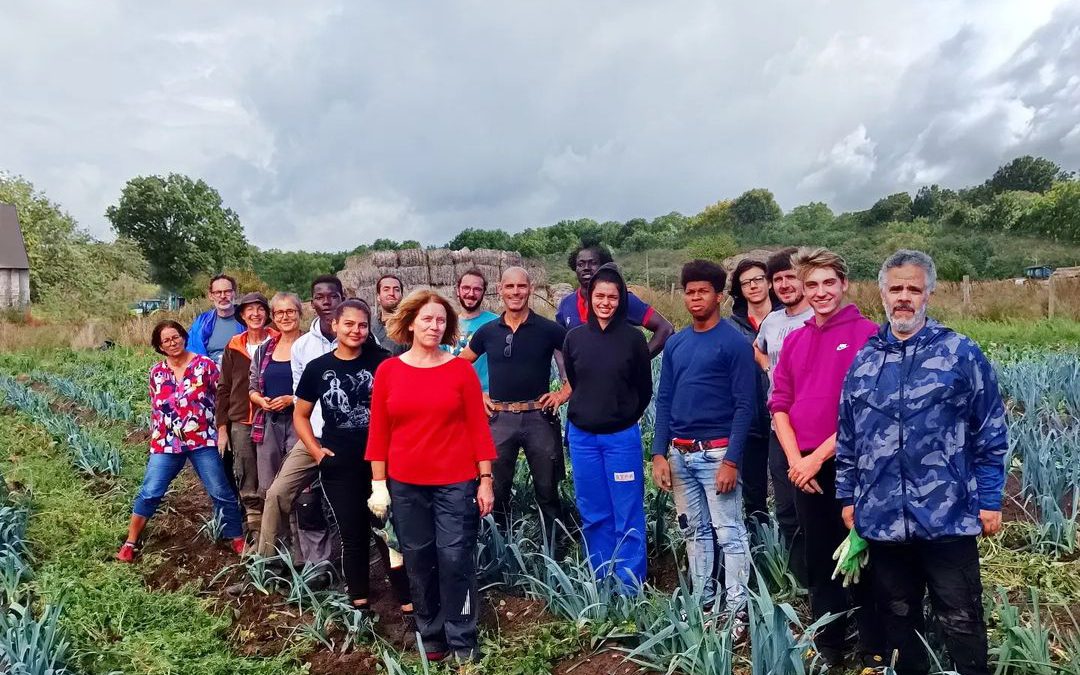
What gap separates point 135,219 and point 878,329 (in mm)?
48008

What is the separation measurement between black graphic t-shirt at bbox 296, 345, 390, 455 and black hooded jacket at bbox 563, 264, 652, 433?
985mm

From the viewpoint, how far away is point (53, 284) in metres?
33.8

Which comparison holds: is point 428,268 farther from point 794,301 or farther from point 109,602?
point 794,301

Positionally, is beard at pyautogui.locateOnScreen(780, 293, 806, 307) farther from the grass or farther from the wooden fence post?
the wooden fence post

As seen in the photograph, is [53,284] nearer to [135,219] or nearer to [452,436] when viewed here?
[135,219]

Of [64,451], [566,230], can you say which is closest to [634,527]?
[64,451]

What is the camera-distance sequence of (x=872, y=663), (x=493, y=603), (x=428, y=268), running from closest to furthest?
(x=872, y=663) < (x=493, y=603) < (x=428, y=268)

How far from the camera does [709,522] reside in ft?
10.2

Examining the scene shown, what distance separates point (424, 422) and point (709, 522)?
132 centimetres

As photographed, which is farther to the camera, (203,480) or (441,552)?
(203,480)

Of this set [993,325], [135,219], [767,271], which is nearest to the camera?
[767,271]

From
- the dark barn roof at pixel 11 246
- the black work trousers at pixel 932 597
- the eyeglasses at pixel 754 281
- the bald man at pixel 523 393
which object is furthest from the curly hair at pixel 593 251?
the dark barn roof at pixel 11 246

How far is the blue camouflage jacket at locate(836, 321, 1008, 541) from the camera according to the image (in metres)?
2.16

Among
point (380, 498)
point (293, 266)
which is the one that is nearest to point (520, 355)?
point (380, 498)
